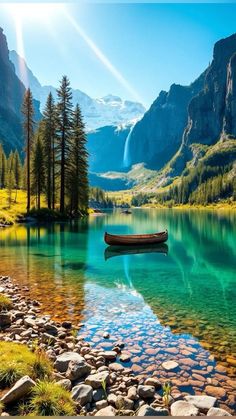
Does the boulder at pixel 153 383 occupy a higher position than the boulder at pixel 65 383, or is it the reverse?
the boulder at pixel 65 383

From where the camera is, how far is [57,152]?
2918 inches

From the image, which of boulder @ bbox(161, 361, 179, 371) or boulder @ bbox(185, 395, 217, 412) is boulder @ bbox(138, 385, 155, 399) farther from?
boulder @ bbox(161, 361, 179, 371)

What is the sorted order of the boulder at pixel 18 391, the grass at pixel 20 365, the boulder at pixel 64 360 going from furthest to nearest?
the boulder at pixel 64 360
the grass at pixel 20 365
the boulder at pixel 18 391

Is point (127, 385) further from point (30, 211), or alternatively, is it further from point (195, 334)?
point (30, 211)

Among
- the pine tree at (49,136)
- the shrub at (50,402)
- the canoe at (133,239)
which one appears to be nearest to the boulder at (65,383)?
the shrub at (50,402)

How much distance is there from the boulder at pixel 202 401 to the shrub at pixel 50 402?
2980 millimetres

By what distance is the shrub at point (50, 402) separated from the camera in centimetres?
710

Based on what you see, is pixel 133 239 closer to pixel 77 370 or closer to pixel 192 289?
pixel 192 289

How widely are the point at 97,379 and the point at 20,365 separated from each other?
2.01 m

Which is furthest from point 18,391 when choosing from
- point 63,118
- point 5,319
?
point 63,118

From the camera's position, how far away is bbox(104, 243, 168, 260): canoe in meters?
38.2

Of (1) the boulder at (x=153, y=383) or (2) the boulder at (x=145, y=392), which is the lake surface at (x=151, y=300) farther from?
(2) the boulder at (x=145, y=392)

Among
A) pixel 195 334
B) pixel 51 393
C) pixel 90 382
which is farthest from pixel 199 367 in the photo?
pixel 51 393

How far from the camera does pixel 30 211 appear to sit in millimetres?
67188
